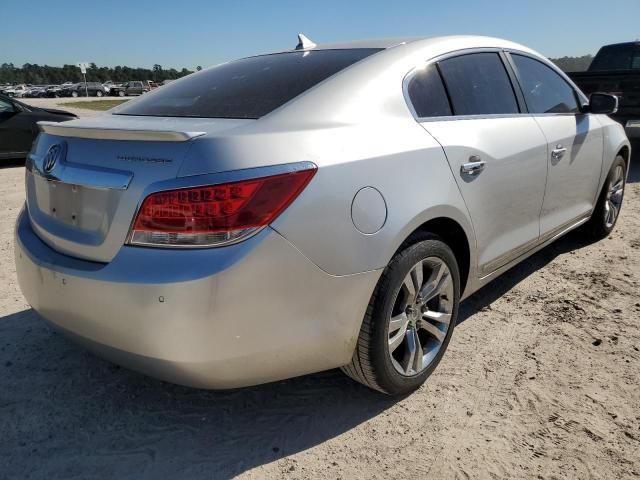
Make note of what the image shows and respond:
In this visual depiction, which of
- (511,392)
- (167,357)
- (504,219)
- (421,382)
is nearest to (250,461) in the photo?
(167,357)

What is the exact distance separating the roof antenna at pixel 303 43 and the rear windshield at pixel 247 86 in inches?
7.9

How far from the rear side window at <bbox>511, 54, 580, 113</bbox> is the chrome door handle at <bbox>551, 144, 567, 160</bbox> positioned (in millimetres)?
270

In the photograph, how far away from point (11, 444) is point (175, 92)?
A: 183 cm

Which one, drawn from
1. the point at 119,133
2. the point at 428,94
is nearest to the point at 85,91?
the point at 428,94

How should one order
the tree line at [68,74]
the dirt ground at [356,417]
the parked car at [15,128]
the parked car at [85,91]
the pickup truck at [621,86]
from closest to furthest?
the dirt ground at [356,417] < the pickup truck at [621,86] < the parked car at [15,128] < the parked car at [85,91] < the tree line at [68,74]

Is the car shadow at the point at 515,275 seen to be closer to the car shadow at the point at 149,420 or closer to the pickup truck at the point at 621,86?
the car shadow at the point at 149,420

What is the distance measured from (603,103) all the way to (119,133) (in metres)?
3.53

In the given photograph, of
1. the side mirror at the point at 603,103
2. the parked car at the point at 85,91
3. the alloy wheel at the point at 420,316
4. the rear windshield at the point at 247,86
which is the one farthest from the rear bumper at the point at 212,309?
the parked car at the point at 85,91

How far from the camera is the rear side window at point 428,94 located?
8.29 feet

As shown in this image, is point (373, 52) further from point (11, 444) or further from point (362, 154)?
point (11, 444)

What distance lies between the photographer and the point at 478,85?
Answer: 3.00 m

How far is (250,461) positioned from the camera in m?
2.15

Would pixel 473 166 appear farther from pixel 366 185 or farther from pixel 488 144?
pixel 366 185

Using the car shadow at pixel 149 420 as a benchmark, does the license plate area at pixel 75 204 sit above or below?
above
